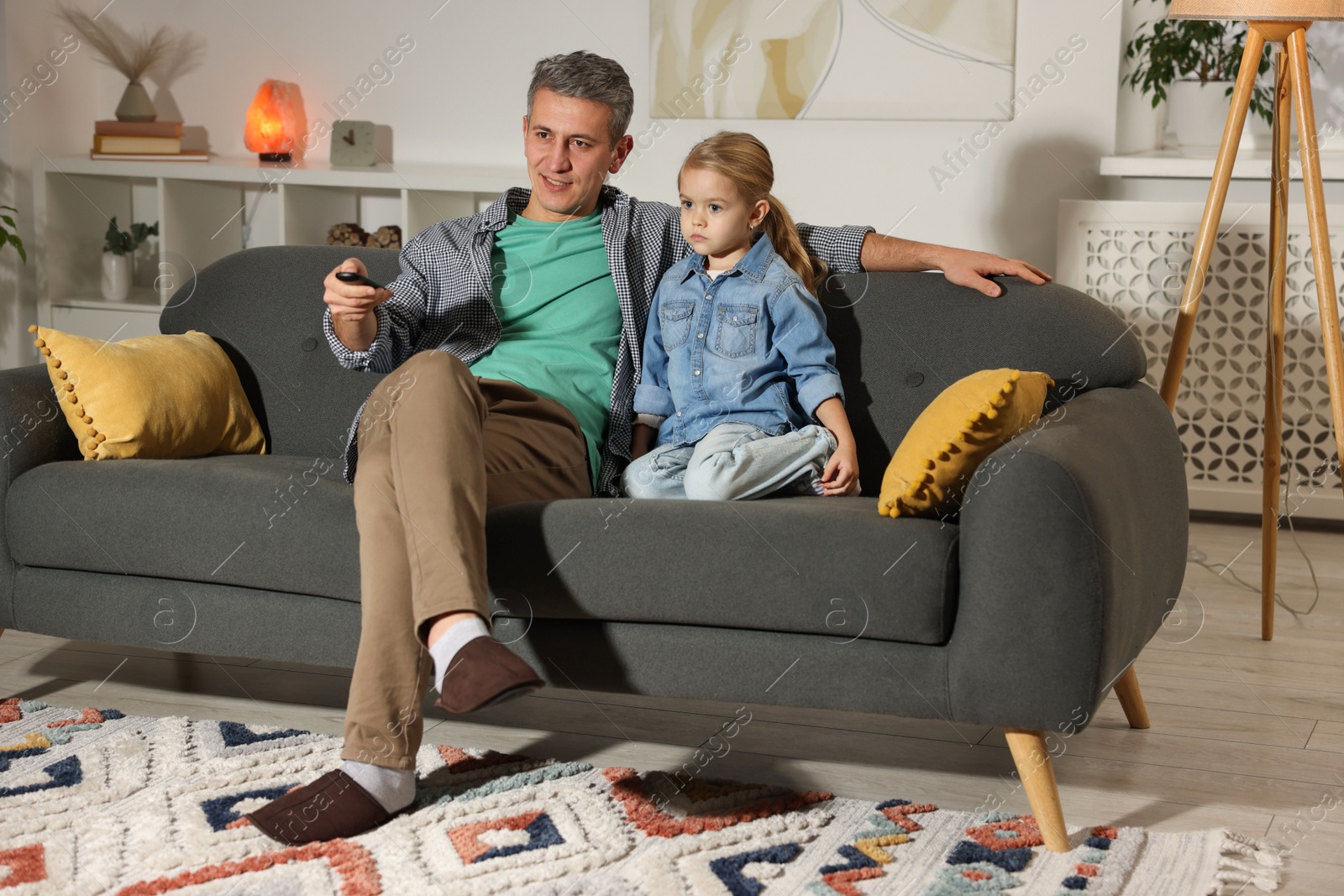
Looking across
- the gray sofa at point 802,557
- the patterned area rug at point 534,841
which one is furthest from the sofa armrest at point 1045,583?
the patterned area rug at point 534,841

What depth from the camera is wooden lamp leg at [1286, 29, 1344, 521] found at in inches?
95.3

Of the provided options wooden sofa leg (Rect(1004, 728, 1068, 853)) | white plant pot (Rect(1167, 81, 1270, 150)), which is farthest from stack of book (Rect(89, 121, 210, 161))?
wooden sofa leg (Rect(1004, 728, 1068, 853))

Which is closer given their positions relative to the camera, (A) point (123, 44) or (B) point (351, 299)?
(B) point (351, 299)

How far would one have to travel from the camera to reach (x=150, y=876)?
1589 mm

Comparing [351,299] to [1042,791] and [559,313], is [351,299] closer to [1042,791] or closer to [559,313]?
[559,313]

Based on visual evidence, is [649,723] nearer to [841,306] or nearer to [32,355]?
[841,306]

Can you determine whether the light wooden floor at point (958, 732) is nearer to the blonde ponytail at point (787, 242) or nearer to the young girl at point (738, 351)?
the young girl at point (738, 351)

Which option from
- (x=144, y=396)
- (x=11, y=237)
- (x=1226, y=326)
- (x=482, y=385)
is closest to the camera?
(x=482, y=385)

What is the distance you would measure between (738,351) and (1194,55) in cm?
199

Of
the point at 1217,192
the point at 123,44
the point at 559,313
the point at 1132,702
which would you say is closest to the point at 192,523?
the point at 559,313

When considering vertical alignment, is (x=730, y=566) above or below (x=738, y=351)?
below

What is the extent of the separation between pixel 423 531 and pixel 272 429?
36.3 inches

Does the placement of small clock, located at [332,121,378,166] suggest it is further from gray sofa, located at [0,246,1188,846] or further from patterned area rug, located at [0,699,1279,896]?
patterned area rug, located at [0,699,1279,896]

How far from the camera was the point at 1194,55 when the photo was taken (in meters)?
3.45
